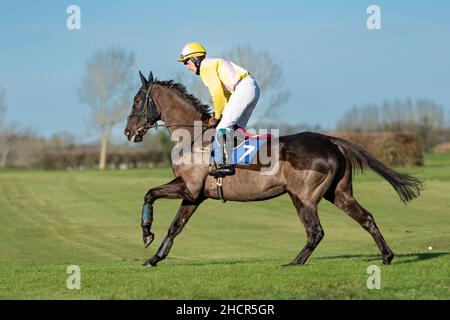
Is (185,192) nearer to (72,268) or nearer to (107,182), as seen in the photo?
(72,268)

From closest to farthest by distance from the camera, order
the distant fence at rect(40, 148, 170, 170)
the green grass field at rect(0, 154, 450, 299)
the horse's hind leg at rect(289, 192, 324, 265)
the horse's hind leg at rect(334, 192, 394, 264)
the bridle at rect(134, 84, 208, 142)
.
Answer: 1. the green grass field at rect(0, 154, 450, 299)
2. the horse's hind leg at rect(289, 192, 324, 265)
3. the horse's hind leg at rect(334, 192, 394, 264)
4. the bridle at rect(134, 84, 208, 142)
5. the distant fence at rect(40, 148, 170, 170)

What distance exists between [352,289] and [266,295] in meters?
0.97

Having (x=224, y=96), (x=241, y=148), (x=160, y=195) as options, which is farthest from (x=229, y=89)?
Answer: (x=160, y=195)

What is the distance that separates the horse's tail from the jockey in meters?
1.31

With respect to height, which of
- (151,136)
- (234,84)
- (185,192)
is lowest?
(151,136)

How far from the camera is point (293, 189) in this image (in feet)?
39.3

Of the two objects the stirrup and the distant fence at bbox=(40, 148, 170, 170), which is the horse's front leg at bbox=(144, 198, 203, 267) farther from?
the distant fence at bbox=(40, 148, 170, 170)

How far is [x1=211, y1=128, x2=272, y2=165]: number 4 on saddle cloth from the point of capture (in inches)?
473

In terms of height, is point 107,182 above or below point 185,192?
below

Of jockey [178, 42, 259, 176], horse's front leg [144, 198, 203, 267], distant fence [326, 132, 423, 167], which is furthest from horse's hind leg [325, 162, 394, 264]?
distant fence [326, 132, 423, 167]

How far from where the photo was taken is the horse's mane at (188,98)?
12.8 meters

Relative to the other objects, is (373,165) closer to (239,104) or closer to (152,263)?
(239,104)

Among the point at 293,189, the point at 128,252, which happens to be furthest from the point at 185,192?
the point at 128,252

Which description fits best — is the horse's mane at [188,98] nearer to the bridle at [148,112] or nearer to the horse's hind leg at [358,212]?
the bridle at [148,112]
